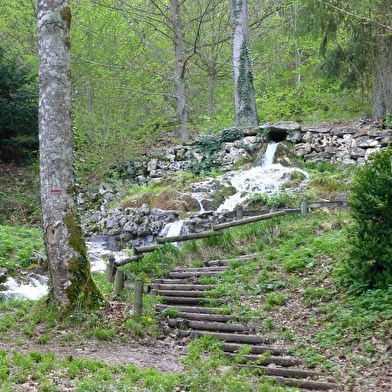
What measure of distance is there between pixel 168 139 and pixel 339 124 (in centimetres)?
632

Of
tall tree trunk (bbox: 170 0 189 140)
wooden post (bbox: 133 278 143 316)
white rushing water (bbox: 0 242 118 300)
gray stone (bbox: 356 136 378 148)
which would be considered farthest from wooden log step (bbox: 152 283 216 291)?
tall tree trunk (bbox: 170 0 189 140)

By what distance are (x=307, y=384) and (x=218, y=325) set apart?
2.28m

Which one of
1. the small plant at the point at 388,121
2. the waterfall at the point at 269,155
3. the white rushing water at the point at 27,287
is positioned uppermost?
the small plant at the point at 388,121

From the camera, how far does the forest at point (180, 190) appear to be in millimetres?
6137

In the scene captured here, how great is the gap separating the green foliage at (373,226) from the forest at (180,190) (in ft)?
0.07

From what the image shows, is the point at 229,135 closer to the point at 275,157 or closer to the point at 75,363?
the point at 275,157

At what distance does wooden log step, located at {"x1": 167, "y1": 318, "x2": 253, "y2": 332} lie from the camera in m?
7.60

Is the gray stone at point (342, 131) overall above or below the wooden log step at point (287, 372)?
above

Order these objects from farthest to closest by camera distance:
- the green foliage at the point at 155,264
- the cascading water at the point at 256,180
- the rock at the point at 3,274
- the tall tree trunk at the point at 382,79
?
the tall tree trunk at the point at 382,79, the cascading water at the point at 256,180, the green foliage at the point at 155,264, the rock at the point at 3,274

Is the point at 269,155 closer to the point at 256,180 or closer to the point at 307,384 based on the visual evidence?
the point at 256,180

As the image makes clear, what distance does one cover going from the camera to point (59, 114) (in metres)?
7.38

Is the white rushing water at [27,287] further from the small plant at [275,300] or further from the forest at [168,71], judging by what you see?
the forest at [168,71]

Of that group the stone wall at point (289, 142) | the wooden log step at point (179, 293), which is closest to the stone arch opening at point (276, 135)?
the stone wall at point (289, 142)

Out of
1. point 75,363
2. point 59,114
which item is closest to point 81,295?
point 75,363
